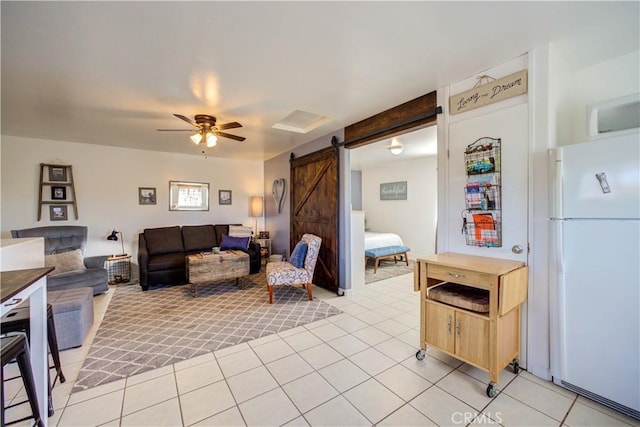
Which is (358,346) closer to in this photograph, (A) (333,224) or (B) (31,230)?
(A) (333,224)

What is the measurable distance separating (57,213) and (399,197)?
22.9 feet

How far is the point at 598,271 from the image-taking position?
68.8 inches

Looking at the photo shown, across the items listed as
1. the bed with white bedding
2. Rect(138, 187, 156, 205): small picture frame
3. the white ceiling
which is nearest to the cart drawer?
the white ceiling

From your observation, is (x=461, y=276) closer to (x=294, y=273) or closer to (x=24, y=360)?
(x=294, y=273)

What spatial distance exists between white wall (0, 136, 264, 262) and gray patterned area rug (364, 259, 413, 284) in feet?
10.5

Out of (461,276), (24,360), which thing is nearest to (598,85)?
(461,276)

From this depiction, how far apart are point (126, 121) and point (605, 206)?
4893 millimetres

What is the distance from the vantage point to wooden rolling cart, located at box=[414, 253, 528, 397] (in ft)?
6.09

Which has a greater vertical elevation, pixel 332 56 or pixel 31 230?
pixel 332 56

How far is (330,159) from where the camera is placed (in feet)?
13.6

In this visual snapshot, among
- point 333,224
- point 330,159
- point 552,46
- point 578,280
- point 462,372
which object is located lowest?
point 462,372

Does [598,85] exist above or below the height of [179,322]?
above

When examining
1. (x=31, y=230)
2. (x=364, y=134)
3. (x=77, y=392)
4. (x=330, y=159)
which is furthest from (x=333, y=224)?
(x=31, y=230)

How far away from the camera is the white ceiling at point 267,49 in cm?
163
